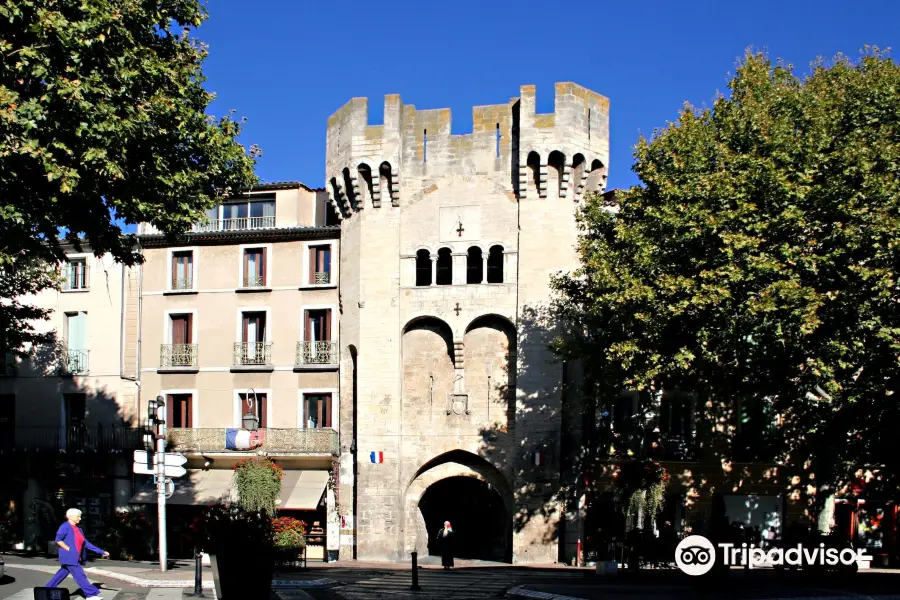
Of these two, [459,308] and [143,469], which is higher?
[459,308]

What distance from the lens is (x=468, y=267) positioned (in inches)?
1511

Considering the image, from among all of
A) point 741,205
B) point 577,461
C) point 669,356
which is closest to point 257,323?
point 577,461

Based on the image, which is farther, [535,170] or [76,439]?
[76,439]

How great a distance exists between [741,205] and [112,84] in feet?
48.8

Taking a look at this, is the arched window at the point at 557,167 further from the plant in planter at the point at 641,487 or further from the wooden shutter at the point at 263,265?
the wooden shutter at the point at 263,265

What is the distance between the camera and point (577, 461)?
121 feet

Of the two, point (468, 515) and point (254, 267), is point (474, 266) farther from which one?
point (468, 515)

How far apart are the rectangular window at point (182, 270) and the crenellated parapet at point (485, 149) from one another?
22.3 ft

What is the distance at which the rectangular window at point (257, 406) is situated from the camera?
40.8 m

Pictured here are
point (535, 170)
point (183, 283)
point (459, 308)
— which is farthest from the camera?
point (183, 283)

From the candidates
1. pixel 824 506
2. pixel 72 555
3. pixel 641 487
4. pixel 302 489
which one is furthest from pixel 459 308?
pixel 72 555

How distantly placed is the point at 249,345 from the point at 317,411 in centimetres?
360

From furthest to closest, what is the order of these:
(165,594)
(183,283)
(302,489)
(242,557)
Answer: (183,283) → (302,489) → (165,594) → (242,557)

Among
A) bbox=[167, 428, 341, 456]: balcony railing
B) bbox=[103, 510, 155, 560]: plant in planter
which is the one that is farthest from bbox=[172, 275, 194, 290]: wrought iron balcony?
bbox=[103, 510, 155, 560]: plant in planter
